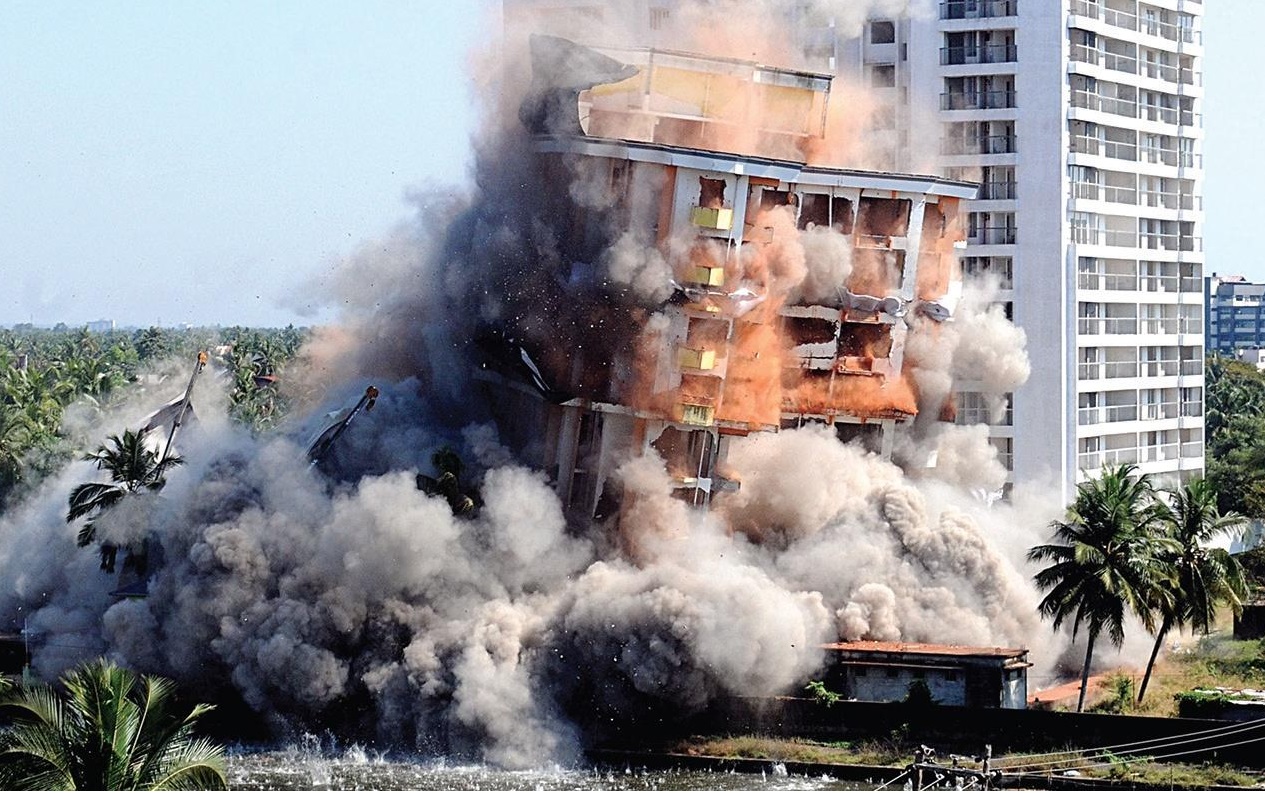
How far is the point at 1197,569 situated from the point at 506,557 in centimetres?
1421

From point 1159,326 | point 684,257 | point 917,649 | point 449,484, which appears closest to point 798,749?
point 917,649

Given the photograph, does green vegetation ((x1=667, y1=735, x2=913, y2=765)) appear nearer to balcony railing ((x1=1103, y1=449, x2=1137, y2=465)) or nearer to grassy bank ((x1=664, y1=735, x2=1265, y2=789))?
grassy bank ((x1=664, y1=735, x2=1265, y2=789))

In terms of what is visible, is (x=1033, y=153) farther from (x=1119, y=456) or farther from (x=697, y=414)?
(x=697, y=414)

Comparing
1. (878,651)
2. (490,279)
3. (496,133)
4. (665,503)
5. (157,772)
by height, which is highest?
(496,133)

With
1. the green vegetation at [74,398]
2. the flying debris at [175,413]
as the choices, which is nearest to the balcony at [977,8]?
the green vegetation at [74,398]

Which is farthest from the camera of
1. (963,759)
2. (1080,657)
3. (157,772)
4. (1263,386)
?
(1263,386)

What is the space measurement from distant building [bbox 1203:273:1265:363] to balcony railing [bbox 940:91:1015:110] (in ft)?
442

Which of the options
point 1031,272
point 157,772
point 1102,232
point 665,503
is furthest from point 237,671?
point 1102,232

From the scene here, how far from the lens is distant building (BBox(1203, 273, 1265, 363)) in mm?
186250

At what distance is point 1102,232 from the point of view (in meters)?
58.7

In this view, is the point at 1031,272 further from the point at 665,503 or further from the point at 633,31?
the point at 665,503

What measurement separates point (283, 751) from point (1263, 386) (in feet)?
247

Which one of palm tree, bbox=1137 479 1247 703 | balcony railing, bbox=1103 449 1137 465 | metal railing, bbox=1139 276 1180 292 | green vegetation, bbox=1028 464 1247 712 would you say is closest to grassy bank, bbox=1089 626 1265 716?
green vegetation, bbox=1028 464 1247 712

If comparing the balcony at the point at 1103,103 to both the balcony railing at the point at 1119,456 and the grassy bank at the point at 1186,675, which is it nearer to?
the balcony railing at the point at 1119,456
